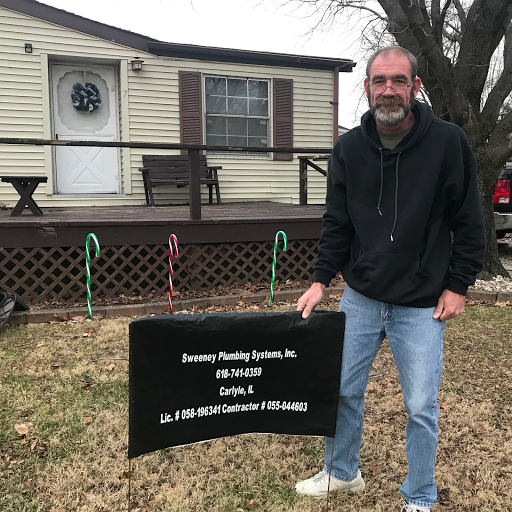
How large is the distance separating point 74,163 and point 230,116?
3.05 m

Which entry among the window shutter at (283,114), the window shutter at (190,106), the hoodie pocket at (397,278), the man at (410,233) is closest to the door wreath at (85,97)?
the window shutter at (190,106)

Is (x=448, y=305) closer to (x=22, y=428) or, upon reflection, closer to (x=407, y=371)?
(x=407, y=371)

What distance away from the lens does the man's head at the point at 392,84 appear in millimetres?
2012

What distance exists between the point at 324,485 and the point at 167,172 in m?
7.95

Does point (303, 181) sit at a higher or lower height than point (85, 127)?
lower

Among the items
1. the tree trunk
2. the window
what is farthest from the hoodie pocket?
the window

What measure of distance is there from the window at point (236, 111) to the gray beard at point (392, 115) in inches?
336

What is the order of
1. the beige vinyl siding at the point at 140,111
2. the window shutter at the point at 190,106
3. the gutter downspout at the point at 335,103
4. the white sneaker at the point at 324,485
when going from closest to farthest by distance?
the white sneaker at the point at 324,485, the beige vinyl siding at the point at 140,111, the window shutter at the point at 190,106, the gutter downspout at the point at 335,103

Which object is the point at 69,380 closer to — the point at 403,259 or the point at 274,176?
the point at 403,259

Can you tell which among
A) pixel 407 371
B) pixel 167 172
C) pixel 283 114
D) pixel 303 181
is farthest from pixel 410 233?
pixel 283 114

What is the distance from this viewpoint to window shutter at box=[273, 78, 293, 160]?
10.5 meters

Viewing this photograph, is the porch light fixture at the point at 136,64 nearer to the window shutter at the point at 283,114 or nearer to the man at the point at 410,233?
the window shutter at the point at 283,114

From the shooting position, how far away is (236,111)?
10.4 metres

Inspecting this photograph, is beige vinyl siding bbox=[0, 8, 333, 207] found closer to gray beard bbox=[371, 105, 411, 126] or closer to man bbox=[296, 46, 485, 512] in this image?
man bbox=[296, 46, 485, 512]
